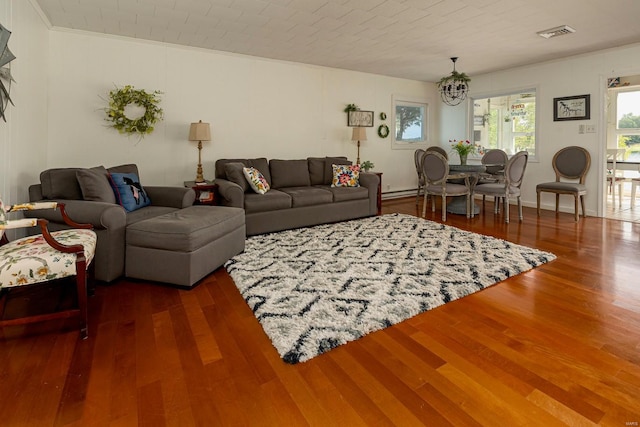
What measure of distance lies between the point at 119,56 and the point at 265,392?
4.39m

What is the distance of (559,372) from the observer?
1615mm

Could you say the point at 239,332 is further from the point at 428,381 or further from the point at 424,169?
the point at 424,169

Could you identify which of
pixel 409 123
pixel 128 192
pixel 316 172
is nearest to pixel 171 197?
pixel 128 192

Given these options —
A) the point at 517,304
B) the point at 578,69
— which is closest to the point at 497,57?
the point at 578,69

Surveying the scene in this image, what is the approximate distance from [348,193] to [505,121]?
4.73 metres

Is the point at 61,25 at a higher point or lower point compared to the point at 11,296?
higher

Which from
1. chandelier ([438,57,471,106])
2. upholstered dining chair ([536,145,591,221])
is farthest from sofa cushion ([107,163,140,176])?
upholstered dining chair ([536,145,591,221])

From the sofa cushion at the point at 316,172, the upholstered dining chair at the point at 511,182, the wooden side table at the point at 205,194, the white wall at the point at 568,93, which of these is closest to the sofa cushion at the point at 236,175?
the wooden side table at the point at 205,194

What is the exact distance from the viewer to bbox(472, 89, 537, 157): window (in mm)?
7023

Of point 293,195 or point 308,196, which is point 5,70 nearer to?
point 293,195

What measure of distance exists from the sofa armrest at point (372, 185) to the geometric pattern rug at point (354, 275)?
0.86m

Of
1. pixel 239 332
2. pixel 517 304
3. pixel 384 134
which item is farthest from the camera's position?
pixel 384 134

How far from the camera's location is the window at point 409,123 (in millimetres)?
6965

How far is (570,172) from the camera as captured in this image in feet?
17.6
